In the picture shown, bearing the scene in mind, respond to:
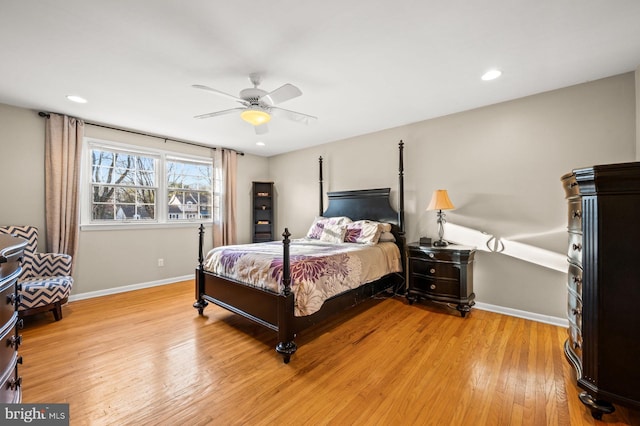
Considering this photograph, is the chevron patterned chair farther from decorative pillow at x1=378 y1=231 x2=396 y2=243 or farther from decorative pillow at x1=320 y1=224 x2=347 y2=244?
decorative pillow at x1=378 y1=231 x2=396 y2=243

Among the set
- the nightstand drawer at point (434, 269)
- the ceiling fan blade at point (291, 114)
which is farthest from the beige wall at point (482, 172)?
the ceiling fan blade at point (291, 114)

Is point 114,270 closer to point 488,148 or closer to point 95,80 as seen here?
point 95,80

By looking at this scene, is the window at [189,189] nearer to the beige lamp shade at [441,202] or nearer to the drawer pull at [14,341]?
the drawer pull at [14,341]

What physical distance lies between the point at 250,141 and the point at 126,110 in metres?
1.86

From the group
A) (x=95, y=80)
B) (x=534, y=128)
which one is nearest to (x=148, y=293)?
(x=95, y=80)

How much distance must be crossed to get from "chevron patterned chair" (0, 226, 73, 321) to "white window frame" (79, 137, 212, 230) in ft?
2.02

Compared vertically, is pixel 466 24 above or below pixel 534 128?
above

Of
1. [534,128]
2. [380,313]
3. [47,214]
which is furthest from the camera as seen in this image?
[47,214]

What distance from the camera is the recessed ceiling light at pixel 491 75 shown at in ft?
7.97

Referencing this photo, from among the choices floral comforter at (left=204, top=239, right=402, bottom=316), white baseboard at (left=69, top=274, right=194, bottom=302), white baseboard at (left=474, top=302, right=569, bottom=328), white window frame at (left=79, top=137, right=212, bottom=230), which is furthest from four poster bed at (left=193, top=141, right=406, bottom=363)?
white window frame at (left=79, top=137, right=212, bottom=230)

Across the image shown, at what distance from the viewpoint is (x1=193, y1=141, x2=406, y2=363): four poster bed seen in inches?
88.3

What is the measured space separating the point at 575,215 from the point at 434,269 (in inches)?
60.5

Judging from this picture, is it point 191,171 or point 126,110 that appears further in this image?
point 191,171

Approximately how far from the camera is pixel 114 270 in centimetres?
393
